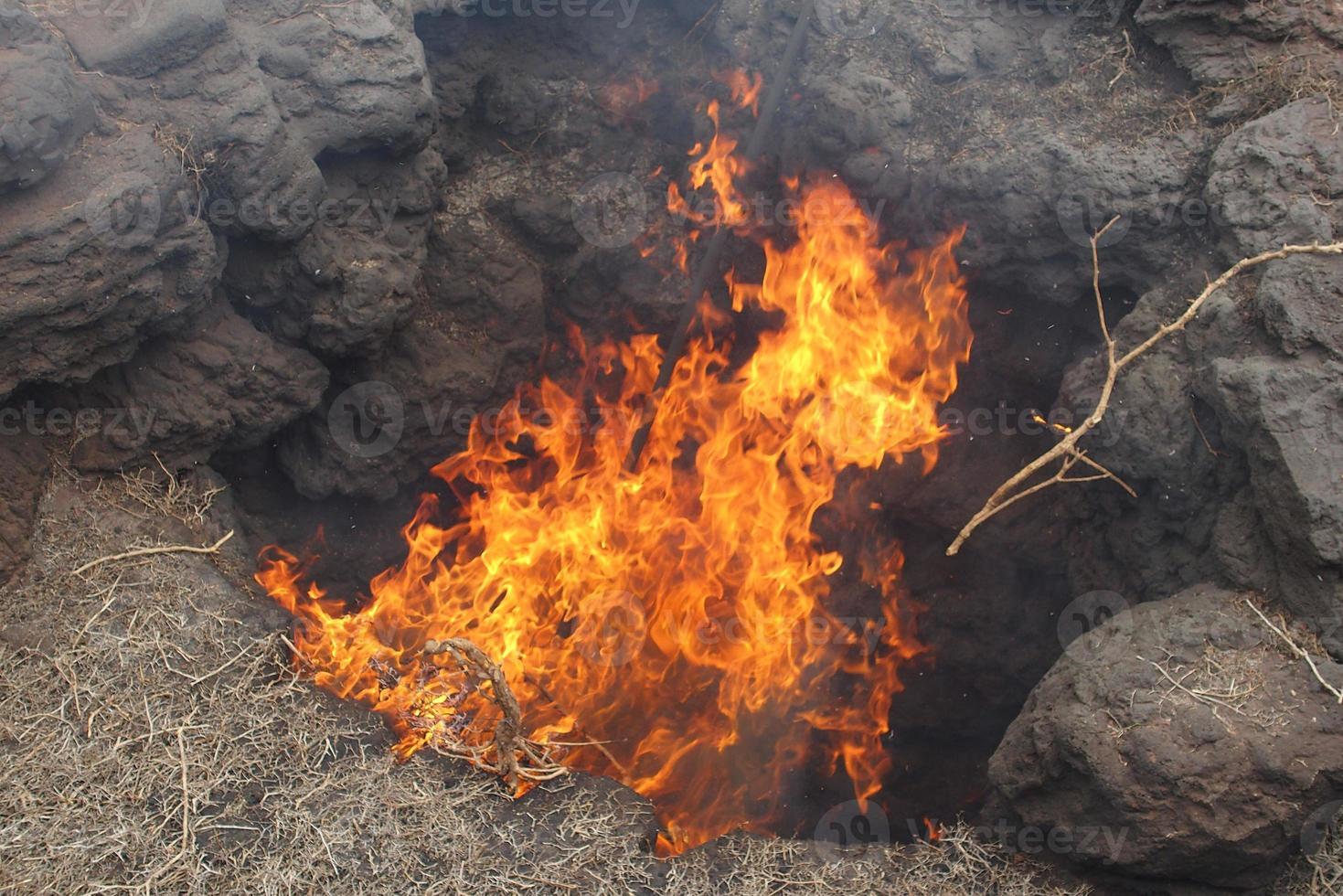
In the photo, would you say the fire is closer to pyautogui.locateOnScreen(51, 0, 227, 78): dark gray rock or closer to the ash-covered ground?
the ash-covered ground

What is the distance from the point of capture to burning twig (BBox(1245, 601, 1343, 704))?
3443 mm

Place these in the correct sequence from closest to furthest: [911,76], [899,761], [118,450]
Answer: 1. [118,450]
2. [911,76]
3. [899,761]

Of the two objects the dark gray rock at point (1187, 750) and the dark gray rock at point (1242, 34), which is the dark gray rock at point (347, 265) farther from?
the dark gray rock at point (1242, 34)

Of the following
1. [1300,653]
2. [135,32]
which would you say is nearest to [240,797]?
[135,32]

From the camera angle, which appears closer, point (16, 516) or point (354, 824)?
point (354, 824)

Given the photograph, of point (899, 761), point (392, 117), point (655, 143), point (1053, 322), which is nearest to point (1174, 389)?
point (1053, 322)

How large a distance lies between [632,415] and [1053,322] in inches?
90.8

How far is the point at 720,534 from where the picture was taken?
5.79m

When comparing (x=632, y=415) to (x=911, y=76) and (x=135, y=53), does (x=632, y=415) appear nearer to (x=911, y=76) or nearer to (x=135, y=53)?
(x=911, y=76)

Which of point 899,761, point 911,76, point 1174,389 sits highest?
point 911,76

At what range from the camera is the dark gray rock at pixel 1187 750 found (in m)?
3.39

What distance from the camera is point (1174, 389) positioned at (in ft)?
13.9

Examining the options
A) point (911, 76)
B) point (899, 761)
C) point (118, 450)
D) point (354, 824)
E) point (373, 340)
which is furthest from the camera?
point (899, 761)

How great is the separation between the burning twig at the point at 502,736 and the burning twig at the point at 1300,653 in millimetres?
2570
